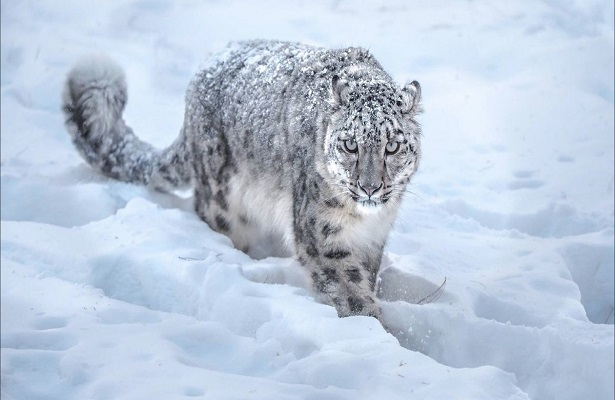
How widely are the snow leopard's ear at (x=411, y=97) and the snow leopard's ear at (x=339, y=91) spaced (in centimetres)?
35

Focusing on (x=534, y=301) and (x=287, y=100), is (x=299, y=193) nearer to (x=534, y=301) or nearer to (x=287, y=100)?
(x=287, y=100)

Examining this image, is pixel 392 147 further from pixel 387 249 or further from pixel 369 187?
pixel 387 249

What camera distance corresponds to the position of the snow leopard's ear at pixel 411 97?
491cm

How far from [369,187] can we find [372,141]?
0.27 m

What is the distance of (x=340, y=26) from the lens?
1252 cm

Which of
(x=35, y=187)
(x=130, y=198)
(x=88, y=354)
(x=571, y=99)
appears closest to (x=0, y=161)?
(x=35, y=187)

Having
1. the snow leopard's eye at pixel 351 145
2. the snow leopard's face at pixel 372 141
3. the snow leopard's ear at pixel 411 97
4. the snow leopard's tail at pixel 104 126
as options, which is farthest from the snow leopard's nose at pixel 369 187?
the snow leopard's tail at pixel 104 126

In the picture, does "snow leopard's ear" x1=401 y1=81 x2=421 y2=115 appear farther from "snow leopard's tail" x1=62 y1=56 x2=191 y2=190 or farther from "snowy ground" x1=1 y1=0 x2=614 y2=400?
"snow leopard's tail" x1=62 y1=56 x2=191 y2=190

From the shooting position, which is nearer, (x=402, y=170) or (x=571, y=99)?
(x=402, y=170)

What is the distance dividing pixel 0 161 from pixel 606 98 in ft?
24.2

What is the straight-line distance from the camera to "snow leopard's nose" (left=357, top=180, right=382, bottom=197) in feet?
15.1

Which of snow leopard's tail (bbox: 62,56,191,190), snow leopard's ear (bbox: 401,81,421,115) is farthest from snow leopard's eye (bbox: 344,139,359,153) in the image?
snow leopard's tail (bbox: 62,56,191,190)

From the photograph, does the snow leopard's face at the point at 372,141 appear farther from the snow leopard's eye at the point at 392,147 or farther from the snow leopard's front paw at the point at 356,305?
the snow leopard's front paw at the point at 356,305

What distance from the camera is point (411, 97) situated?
494 cm
